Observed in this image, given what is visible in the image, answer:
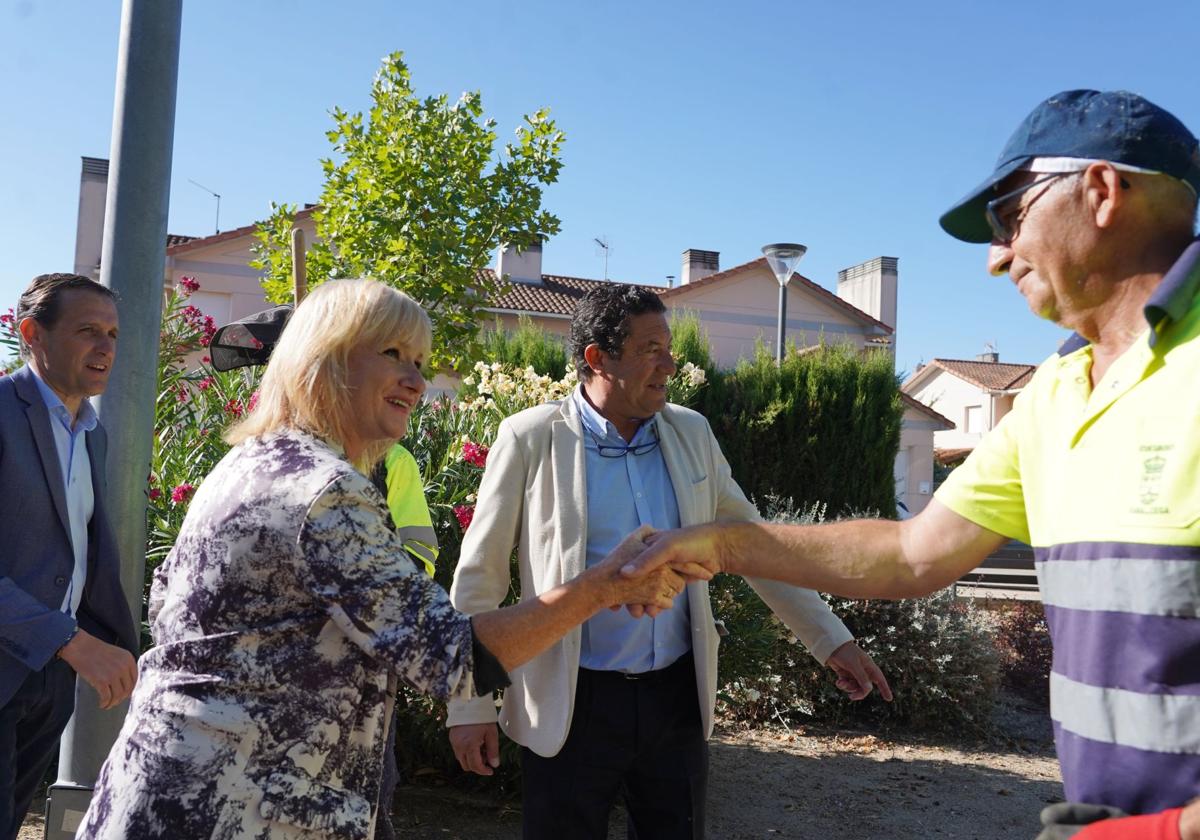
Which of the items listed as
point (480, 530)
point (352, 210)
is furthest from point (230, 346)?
point (352, 210)

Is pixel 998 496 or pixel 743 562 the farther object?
pixel 743 562

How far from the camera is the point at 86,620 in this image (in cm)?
336

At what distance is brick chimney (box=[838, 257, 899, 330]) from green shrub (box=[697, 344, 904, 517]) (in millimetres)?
21614

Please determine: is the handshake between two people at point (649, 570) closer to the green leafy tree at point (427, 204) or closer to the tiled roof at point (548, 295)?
the green leafy tree at point (427, 204)

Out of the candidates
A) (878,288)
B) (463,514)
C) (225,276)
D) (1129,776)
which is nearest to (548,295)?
(225,276)

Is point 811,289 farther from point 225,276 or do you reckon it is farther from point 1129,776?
point 1129,776

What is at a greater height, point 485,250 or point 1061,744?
point 485,250

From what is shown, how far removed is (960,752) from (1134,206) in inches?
255

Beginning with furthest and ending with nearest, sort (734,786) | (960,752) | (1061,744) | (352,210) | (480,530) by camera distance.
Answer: (352,210), (960,752), (734,786), (480,530), (1061,744)

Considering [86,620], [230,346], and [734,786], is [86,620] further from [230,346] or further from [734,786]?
[734,786]

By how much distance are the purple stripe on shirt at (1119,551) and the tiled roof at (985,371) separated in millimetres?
48302

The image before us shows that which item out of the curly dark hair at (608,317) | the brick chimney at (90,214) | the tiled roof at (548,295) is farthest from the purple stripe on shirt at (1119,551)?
the brick chimney at (90,214)

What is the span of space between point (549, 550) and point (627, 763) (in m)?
0.68

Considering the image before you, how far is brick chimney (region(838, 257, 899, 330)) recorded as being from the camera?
111 feet
